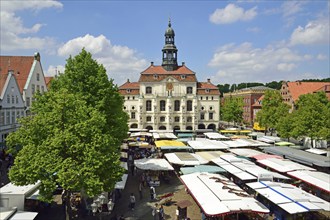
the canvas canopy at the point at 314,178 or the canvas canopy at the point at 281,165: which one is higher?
the canvas canopy at the point at 281,165

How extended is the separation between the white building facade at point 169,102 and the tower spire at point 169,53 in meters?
2.24

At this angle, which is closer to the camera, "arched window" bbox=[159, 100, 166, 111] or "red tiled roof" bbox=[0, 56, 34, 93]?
"red tiled roof" bbox=[0, 56, 34, 93]

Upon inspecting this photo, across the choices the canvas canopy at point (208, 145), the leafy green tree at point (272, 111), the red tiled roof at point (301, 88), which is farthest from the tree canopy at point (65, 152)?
the red tiled roof at point (301, 88)

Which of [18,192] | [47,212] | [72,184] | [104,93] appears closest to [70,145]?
[72,184]

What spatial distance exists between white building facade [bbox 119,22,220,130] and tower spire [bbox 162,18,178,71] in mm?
2237

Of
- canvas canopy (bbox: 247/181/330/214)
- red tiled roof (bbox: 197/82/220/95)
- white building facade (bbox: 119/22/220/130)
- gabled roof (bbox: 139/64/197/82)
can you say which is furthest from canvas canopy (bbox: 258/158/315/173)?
red tiled roof (bbox: 197/82/220/95)

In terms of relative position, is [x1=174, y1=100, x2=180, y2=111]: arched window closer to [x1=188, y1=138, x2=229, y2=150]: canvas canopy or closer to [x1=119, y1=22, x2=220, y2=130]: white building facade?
[x1=119, y1=22, x2=220, y2=130]: white building facade

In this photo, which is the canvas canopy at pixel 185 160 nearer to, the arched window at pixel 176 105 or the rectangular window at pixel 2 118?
the rectangular window at pixel 2 118

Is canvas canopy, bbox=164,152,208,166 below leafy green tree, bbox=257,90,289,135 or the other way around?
below

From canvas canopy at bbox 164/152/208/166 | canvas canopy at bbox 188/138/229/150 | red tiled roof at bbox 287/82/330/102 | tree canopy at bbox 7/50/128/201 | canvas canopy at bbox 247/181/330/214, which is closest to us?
tree canopy at bbox 7/50/128/201

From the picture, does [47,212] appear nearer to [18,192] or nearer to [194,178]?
[18,192]

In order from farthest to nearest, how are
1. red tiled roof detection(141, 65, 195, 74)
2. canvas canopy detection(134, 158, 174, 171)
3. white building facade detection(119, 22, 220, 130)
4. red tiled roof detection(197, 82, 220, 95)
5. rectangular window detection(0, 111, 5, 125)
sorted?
red tiled roof detection(197, 82, 220, 95) < red tiled roof detection(141, 65, 195, 74) < white building facade detection(119, 22, 220, 130) < rectangular window detection(0, 111, 5, 125) < canvas canopy detection(134, 158, 174, 171)

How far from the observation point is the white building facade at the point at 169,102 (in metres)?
69.2

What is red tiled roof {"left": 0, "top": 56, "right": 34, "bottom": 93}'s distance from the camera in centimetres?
4597
